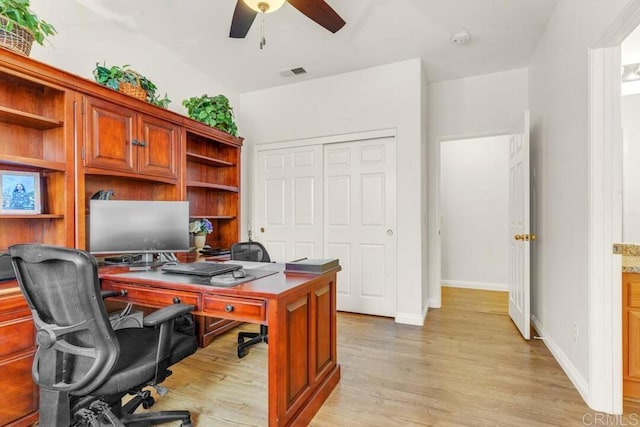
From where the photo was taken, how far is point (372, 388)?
213 centimetres

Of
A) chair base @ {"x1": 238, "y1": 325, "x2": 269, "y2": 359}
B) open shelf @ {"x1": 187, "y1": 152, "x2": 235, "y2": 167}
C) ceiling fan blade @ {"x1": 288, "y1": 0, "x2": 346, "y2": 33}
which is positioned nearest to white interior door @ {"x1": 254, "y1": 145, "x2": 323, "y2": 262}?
open shelf @ {"x1": 187, "y1": 152, "x2": 235, "y2": 167}

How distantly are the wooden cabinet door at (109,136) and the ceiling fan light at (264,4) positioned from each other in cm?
126

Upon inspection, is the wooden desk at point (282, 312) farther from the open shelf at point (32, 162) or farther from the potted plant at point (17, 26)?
the potted plant at point (17, 26)

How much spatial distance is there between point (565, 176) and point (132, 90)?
3390 mm

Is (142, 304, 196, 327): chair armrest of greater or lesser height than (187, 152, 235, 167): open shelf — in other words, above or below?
below

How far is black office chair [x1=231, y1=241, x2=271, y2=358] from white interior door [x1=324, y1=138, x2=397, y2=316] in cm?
123

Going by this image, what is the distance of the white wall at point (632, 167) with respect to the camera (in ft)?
11.0

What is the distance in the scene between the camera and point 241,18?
2158mm

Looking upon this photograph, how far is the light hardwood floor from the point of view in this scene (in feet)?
5.95

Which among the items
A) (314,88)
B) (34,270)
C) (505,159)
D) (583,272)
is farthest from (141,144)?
(505,159)

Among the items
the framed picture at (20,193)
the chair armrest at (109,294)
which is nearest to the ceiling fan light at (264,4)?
the framed picture at (20,193)

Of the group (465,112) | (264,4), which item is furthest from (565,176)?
(264,4)

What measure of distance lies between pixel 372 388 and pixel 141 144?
253cm

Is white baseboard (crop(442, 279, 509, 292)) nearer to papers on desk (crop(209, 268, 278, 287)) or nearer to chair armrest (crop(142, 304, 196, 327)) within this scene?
papers on desk (crop(209, 268, 278, 287))
